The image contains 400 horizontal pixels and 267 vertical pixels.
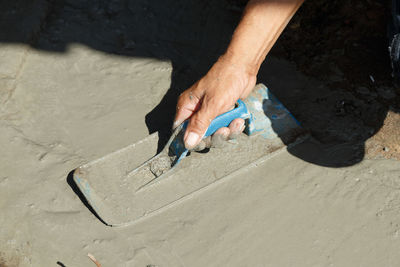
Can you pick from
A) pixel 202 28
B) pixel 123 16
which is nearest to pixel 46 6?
pixel 123 16

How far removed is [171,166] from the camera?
232 cm

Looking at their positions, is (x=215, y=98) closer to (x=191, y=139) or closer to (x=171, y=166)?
(x=191, y=139)

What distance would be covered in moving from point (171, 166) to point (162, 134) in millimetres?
233

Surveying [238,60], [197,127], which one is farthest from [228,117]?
[238,60]

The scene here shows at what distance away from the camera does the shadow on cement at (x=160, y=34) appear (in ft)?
8.91

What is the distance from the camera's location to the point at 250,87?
95.0 inches

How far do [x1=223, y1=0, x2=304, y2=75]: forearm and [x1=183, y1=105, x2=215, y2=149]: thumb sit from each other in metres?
0.33

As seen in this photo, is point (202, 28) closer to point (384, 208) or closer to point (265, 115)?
point (265, 115)

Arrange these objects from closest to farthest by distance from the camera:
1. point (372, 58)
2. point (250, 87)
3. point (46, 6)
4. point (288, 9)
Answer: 1. point (288, 9)
2. point (250, 87)
3. point (372, 58)
4. point (46, 6)

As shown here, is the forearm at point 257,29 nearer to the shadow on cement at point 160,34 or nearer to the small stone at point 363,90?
the shadow on cement at point 160,34

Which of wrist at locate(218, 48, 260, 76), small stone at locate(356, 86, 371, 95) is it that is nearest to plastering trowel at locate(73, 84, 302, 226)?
→ wrist at locate(218, 48, 260, 76)

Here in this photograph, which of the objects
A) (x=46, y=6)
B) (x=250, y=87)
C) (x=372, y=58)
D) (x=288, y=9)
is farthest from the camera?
(x=46, y=6)

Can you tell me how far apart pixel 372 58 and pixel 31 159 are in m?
2.24

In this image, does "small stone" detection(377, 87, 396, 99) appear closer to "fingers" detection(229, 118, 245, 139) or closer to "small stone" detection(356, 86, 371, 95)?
"small stone" detection(356, 86, 371, 95)
